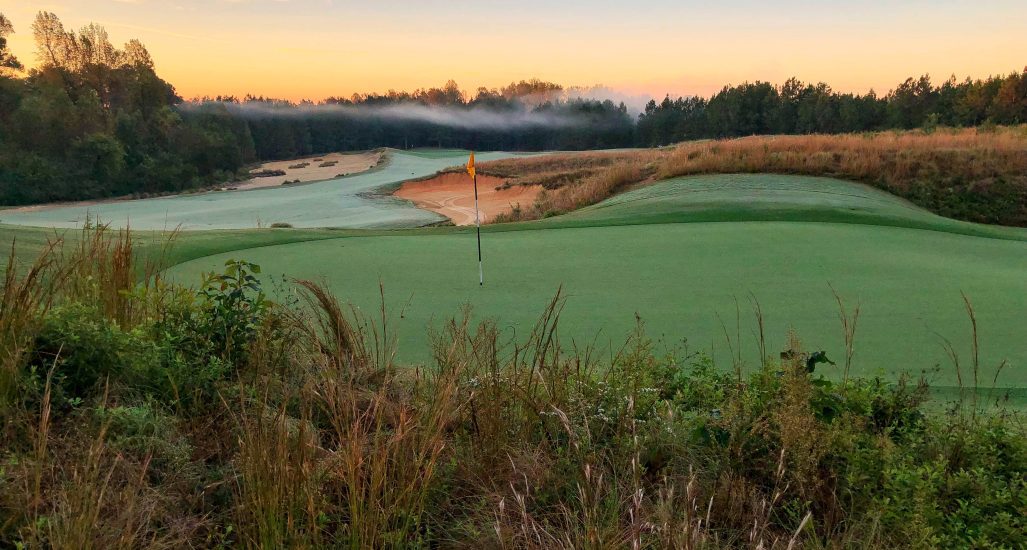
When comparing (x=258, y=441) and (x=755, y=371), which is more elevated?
(x=258, y=441)

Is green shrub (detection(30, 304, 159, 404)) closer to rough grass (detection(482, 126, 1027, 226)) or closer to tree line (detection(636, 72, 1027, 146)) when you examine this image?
rough grass (detection(482, 126, 1027, 226))

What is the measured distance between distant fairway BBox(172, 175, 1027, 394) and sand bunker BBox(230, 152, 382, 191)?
118ft

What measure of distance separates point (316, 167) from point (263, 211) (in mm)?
24613

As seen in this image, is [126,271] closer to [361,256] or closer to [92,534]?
[92,534]

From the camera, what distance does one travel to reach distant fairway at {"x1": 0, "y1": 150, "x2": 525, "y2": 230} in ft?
80.6

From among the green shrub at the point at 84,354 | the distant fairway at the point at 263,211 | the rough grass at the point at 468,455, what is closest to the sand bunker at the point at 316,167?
the distant fairway at the point at 263,211

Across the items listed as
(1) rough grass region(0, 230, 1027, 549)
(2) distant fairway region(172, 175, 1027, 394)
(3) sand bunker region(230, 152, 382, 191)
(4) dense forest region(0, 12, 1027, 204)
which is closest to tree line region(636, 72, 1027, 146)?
(4) dense forest region(0, 12, 1027, 204)

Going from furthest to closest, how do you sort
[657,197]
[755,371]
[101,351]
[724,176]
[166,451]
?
[724,176] → [657,197] → [755,371] → [101,351] → [166,451]

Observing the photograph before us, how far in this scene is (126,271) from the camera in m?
3.90

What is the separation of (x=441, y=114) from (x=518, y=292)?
7609cm

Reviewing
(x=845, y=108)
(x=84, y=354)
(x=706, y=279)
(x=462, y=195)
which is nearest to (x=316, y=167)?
(x=462, y=195)

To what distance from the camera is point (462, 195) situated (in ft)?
102

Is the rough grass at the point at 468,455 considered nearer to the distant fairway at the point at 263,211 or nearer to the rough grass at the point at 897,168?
the rough grass at the point at 897,168

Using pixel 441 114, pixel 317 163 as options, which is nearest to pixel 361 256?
pixel 317 163
